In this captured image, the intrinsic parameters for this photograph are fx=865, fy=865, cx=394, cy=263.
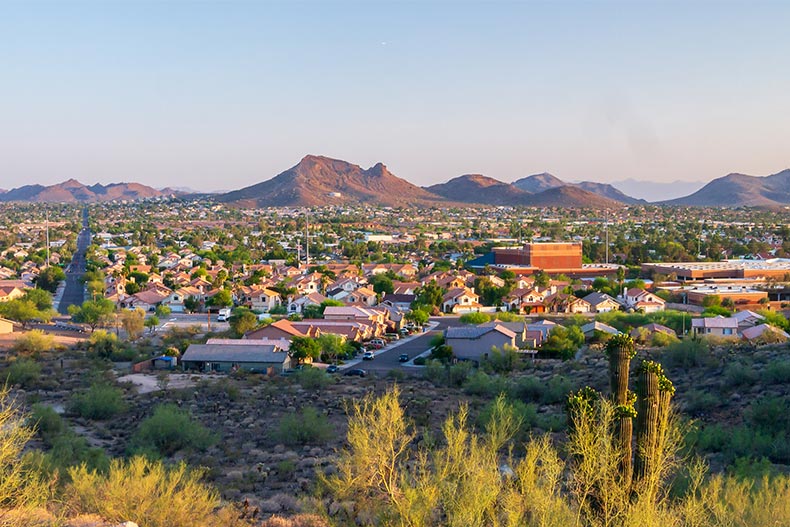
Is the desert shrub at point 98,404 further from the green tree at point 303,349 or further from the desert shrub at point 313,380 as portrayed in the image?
the green tree at point 303,349

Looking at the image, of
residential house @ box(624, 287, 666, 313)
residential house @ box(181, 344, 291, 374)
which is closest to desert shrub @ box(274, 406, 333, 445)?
residential house @ box(181, 344, 291, 374)

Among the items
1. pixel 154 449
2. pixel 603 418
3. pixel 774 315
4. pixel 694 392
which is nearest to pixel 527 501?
pixel 603 418

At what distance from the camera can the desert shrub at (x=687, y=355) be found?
28969 mm

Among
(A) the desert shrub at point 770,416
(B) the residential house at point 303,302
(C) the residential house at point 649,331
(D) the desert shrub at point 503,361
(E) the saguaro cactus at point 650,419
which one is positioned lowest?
(B) the residential house at point 303,302

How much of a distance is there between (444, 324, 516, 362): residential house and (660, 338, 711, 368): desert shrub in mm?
8615

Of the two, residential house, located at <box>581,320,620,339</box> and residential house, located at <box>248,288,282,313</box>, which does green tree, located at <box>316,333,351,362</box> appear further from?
residential house, located at <box>248,288,282,313</box>

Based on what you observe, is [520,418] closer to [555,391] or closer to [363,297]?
[555,391]

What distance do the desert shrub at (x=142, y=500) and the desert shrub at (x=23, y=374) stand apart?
56.2ft

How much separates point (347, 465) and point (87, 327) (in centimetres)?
3681

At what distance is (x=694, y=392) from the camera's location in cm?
2475

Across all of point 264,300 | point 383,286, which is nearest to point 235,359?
point 264,300

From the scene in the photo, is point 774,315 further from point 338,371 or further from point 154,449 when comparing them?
point 154,449

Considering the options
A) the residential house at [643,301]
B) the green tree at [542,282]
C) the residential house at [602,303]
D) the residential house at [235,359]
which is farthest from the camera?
the green tree at [542,282]

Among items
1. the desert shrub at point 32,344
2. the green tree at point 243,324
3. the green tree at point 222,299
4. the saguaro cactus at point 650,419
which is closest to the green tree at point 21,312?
the desert shrub at point 32,344
